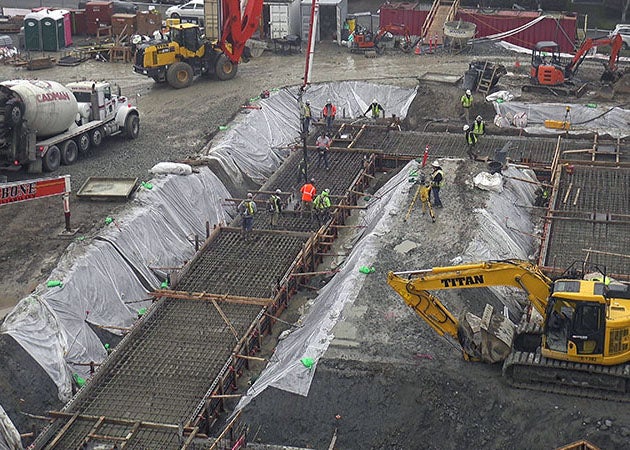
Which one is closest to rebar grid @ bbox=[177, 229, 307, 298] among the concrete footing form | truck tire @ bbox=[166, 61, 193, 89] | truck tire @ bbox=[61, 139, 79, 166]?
the concrete footing form

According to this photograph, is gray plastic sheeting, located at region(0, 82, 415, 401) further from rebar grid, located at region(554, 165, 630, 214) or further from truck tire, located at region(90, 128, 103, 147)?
rebar grid, located at region(554, 165, 630, 214)

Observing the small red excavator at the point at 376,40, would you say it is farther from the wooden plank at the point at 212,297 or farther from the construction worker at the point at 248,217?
the wooden plank at the point at 212,297

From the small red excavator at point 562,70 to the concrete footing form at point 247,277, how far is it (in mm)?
4197

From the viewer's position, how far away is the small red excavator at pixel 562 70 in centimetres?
3684

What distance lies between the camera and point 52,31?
146ft

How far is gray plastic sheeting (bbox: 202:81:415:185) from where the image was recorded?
1270 inches

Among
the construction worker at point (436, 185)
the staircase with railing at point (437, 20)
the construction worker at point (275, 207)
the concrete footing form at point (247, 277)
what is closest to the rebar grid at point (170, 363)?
the concrete footing form at point (247, 277)

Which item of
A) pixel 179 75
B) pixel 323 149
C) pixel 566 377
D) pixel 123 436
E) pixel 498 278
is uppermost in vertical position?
pixel 498 278

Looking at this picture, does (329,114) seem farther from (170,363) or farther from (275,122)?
(170,363)

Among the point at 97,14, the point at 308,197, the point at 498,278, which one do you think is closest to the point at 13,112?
the point at 308,197

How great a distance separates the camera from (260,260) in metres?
26.3

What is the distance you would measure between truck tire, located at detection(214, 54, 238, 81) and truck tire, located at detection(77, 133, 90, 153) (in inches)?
359

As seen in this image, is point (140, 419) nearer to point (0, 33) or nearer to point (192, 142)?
point (192, 142)

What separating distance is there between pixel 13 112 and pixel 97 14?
20.8 m
